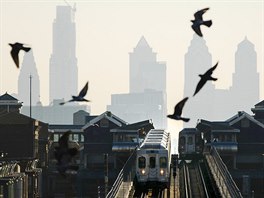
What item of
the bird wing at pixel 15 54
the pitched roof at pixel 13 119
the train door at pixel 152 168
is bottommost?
the train door at pixel 152 168

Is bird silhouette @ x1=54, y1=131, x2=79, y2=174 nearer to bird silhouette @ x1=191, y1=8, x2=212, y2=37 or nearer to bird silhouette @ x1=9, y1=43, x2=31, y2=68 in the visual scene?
bird silhouette @ x1=9, y1=43, x2=31, y2=68

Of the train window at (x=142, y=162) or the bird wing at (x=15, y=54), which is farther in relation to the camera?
the train window at (x=142, y=162)

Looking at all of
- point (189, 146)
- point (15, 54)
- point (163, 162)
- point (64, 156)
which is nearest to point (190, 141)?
point (189, 146)

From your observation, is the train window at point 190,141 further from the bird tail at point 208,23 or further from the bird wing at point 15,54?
the bird wing at point 15,54

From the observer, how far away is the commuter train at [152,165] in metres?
67.9

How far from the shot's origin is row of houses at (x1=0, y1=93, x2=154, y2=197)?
114 metres

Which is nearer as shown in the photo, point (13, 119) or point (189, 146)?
point (189, 146)

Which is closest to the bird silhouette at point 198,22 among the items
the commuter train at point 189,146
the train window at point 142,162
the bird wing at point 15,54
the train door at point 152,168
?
the bird wing at point 15,54

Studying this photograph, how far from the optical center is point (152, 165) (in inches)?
2697

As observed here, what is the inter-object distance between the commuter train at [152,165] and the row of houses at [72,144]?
30717 millimetres

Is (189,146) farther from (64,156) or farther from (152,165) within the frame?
(64,156)

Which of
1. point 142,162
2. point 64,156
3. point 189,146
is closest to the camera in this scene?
point 64,156

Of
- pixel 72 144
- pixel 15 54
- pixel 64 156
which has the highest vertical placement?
pixel 72 144

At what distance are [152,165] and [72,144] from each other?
5675 centimetres
